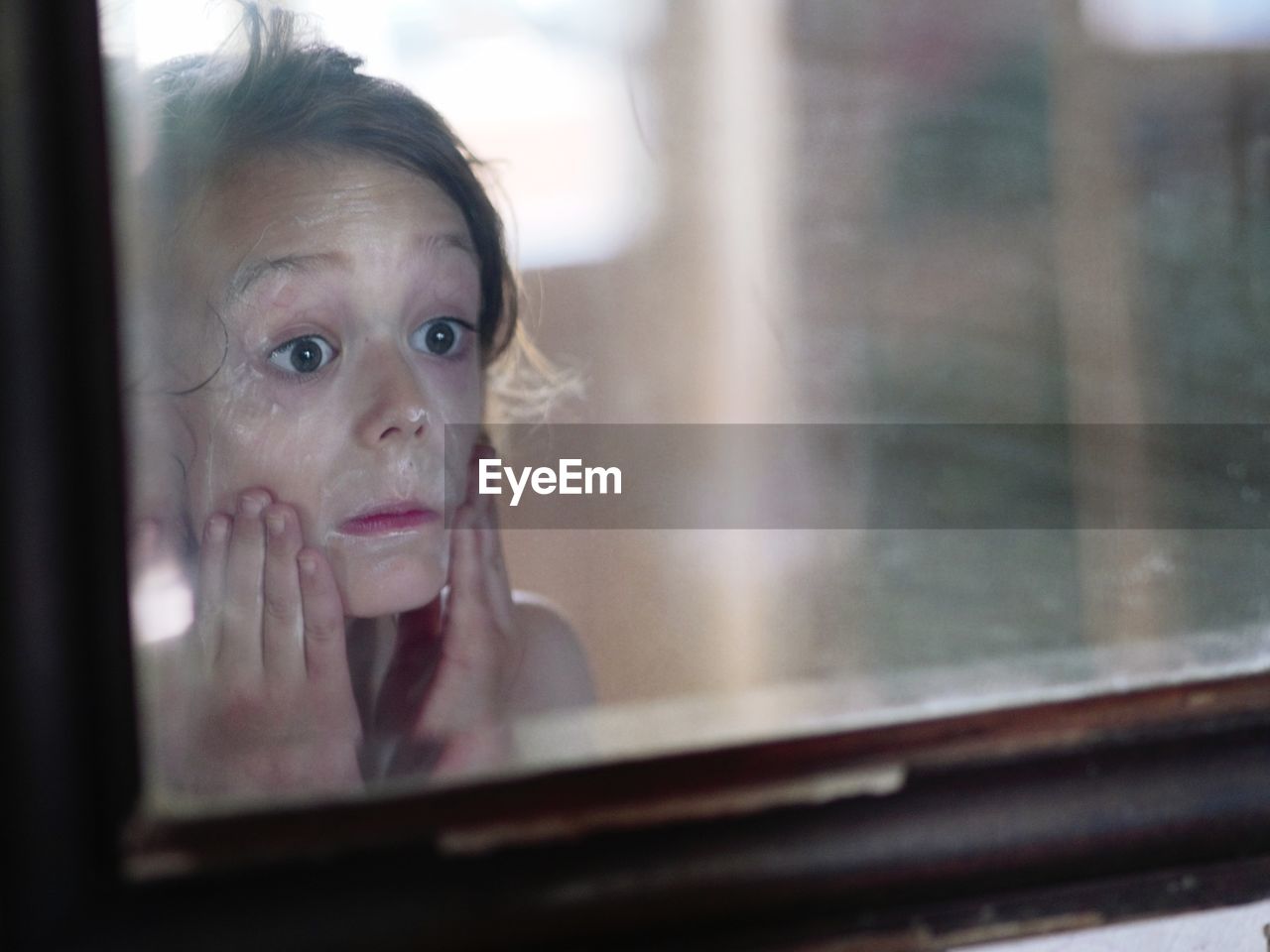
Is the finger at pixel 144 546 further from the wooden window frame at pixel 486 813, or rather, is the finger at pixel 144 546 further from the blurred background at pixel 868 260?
the blurred background at pixel 868 260

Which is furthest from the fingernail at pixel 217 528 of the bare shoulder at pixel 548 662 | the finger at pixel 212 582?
the bare shoulder at pixel 548 662

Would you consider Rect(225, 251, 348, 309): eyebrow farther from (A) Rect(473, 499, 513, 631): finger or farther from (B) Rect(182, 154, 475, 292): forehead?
(A) Rect(473, 499, 513, 631): finger

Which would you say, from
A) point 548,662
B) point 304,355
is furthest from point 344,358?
point 548,662

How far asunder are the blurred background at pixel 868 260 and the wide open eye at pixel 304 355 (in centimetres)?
8

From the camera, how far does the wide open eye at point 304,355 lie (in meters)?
0.36

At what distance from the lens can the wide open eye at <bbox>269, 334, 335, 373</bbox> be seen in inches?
14.1

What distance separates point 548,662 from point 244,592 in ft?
0.36

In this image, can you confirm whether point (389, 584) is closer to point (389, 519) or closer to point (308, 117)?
point (389, 519)

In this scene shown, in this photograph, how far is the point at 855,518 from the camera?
44 cm

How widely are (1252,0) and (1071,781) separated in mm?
384

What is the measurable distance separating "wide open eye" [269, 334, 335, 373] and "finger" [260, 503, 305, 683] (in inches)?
1.9

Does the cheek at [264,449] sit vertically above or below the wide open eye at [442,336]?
below

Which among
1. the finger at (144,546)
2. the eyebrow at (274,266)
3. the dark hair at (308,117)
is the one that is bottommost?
the finger at (144,546)

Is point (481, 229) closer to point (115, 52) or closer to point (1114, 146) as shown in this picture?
point (115, 52)
